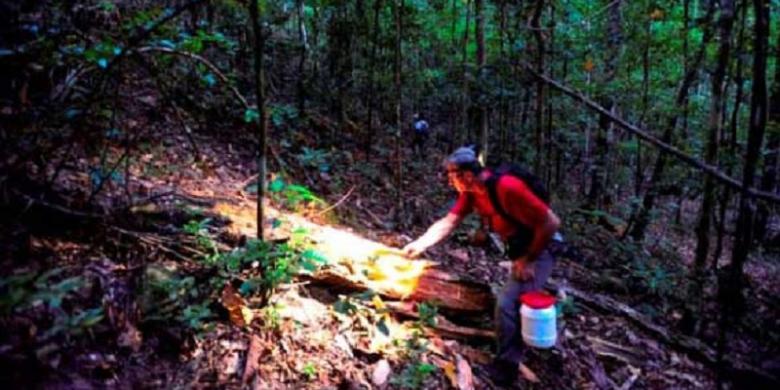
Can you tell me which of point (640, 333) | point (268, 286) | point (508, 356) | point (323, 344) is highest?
point (268, 286)

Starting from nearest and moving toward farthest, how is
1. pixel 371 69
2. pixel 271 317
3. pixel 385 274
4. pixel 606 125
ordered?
pixel 271 317
pixel 385 274
pixel 371 69
pixel 606 125

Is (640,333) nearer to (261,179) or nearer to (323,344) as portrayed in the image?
(323,344)

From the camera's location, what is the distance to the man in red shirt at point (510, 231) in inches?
193

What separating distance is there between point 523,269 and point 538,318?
0.46 m

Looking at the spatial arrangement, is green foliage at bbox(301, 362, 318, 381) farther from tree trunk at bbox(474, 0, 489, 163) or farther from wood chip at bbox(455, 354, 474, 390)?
tree trunk at bbox(474, 0, 489, 163)

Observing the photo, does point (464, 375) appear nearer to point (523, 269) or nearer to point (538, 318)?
point (538, 318)

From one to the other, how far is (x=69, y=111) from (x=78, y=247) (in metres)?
1.19

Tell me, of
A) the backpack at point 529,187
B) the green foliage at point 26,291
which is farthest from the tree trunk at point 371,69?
the green foliage at point 26,291

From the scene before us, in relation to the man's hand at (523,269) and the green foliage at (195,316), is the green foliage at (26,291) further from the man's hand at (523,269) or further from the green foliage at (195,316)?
the man's hand at (523,269)

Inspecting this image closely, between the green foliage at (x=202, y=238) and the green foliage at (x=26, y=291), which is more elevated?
the green foliage at (x=26, y=291)

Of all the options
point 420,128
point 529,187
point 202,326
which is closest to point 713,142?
point 529,187

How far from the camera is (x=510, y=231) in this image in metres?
5.17

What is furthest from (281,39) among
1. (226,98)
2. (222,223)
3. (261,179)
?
(261,179)

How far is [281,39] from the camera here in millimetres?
16641
